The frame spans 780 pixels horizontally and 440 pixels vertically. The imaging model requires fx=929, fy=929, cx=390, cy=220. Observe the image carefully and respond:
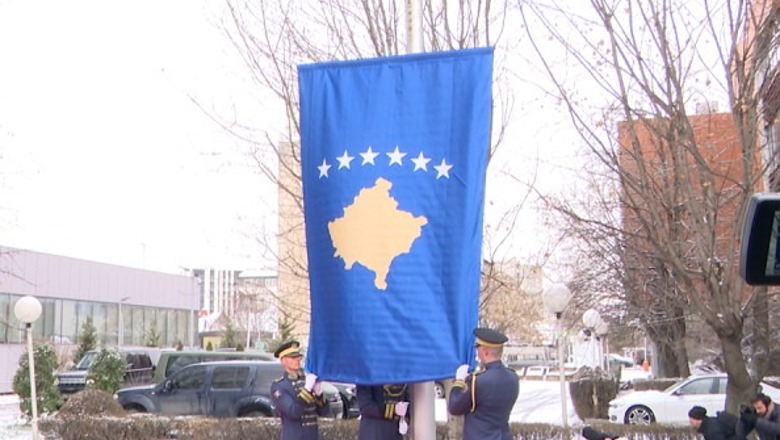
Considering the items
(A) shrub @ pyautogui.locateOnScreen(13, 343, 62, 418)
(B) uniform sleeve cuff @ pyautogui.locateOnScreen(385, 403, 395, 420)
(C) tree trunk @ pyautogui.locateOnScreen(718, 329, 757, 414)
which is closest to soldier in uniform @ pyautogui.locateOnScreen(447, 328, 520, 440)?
(B) uniform sleeve cuff @ pyautogui.locateOnScreen(385, 403, 395, 420)

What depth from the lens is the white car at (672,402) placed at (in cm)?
2028

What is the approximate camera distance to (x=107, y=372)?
23.5 meters

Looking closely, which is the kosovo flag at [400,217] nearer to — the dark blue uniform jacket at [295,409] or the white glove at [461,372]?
the white glove at [461,372]

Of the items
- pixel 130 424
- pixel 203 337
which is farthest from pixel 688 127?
pixel 203 337

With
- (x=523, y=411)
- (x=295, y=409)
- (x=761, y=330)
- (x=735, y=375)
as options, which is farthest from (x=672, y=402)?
(x=295, y=409)

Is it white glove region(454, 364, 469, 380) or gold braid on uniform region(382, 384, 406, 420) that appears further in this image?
gold braid on uniform region(382, 384, 406, 420)

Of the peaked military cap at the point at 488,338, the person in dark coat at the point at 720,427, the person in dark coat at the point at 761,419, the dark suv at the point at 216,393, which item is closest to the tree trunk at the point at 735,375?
the person in dark coat at the point at 761,419

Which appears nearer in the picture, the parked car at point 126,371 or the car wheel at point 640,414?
the car wheel at point 640,414

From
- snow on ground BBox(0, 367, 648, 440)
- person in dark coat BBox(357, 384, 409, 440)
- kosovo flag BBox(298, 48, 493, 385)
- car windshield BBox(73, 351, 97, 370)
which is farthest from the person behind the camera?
car windshield BBox(73, 351, 97, 370)

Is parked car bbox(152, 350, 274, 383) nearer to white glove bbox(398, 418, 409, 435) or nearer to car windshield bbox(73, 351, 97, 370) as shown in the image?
car windshield bbox(73, 351, 97, 370)

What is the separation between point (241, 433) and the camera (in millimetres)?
12875

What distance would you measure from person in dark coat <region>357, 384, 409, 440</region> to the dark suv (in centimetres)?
1168

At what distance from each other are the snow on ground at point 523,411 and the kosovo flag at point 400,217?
8.45m

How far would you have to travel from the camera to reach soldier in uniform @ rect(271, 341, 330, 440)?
7.92 meters
